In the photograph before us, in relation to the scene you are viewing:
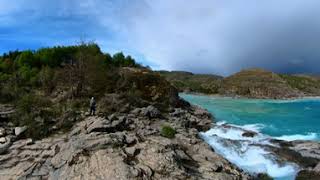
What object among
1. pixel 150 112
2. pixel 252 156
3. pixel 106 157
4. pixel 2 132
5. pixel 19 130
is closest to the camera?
pixel 106 157

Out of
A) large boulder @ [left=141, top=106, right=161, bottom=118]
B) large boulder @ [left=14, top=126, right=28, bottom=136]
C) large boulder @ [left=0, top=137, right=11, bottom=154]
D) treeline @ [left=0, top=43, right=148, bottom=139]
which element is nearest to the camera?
large boulder @ [left=0, top=137, right=11, bottom=154]

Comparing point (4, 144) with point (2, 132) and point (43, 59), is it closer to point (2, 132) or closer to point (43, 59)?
point (2, 132)

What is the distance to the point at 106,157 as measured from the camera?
2281 cm

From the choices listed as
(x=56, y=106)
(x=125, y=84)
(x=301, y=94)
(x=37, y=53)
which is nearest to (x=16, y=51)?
(x=37, y=53)

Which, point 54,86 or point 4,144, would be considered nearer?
point 4,144

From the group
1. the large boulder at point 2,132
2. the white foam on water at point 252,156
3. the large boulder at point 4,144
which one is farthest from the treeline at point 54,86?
the white foam on water at point 252,156

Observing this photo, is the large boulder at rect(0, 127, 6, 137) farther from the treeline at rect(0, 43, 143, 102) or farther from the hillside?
the treeline at rect(0, 43, 143, 102)

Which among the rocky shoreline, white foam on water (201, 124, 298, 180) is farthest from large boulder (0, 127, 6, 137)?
white foam on water (201, 124, 298, 180)

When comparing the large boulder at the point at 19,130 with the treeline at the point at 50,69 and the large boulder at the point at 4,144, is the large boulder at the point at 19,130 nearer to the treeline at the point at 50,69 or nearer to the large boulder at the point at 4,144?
the large boulder at the point at 4,144

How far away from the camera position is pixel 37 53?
66375 millimetres

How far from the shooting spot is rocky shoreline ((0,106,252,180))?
2178cm

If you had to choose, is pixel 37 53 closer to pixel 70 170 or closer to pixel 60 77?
pixel 60 77

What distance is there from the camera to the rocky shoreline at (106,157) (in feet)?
71.5

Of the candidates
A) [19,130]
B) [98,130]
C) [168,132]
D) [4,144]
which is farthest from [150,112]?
[4,144]
